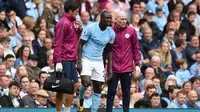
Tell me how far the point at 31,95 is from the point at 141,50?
4287 mm

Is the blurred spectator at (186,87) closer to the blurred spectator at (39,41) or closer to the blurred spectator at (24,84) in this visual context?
the blurred spectator at (39,41)

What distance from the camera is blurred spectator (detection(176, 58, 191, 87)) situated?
23.9 m

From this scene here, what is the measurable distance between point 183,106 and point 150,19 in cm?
447

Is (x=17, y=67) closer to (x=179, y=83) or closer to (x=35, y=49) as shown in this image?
(x=35, y=49)

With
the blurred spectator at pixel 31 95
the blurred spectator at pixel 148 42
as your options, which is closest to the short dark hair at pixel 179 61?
the blurred spectator at pixel 148 42

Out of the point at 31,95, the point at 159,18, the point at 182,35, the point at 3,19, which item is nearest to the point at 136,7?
the point at 159,18

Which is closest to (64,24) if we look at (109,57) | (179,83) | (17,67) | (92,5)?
(109,57)

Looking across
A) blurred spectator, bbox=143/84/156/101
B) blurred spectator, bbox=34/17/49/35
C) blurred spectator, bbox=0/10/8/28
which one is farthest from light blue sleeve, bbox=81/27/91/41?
blurred spectator, bbox=34/17/49/35

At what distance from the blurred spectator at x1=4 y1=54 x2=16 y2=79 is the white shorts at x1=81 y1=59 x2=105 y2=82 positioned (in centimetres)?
410

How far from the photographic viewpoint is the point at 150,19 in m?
25.9

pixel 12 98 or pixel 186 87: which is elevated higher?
pixel 186 87

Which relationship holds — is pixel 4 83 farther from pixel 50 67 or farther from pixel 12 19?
pixel 12 19

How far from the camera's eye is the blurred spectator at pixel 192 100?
22031 millimetres

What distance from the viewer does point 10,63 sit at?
21734 millimetres
